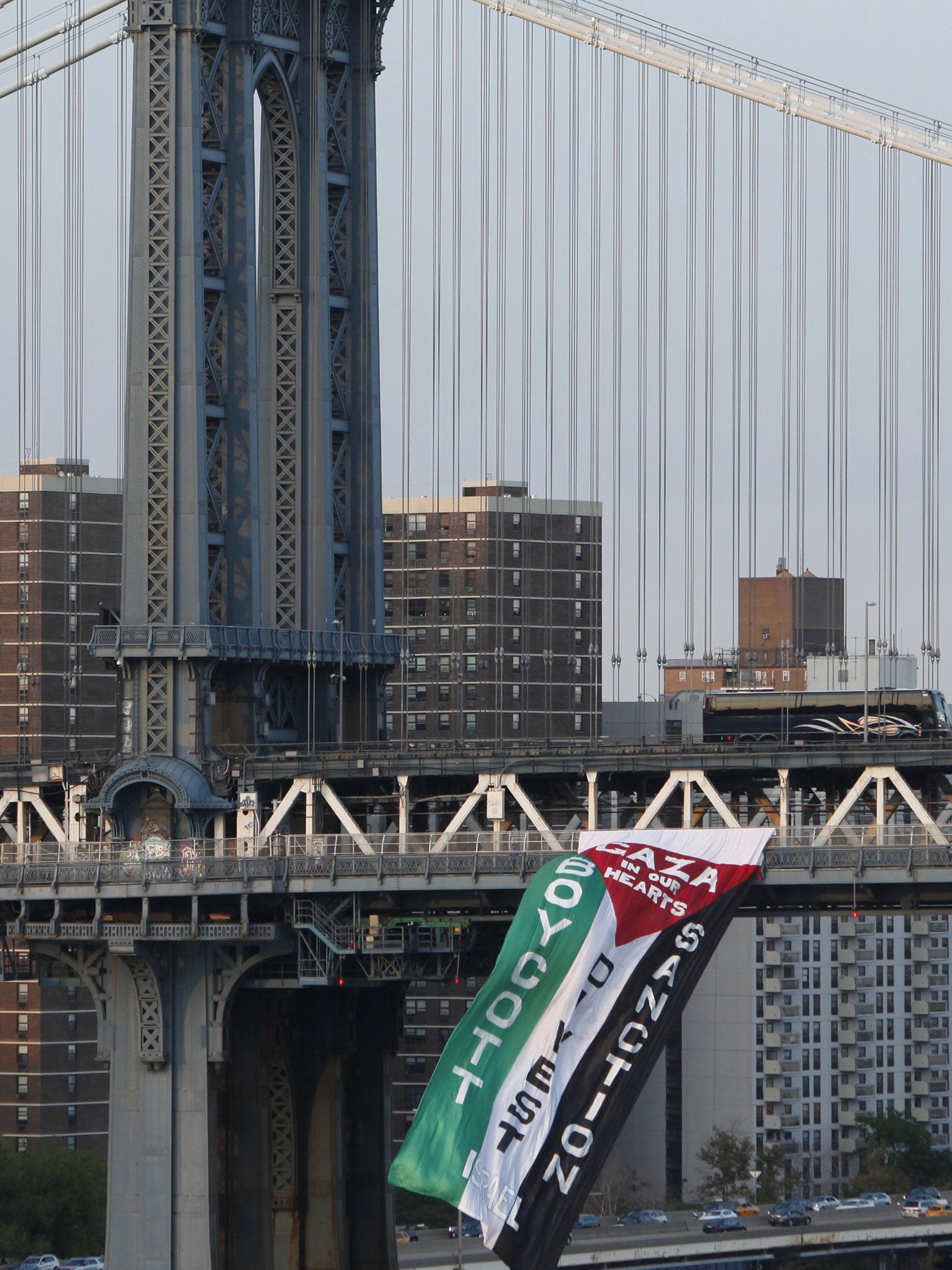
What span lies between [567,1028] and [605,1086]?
6.80 ft

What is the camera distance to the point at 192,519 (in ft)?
343

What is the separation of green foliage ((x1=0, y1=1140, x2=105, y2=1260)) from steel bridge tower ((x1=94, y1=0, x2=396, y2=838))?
69.2 m

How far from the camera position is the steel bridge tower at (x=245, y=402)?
105 m

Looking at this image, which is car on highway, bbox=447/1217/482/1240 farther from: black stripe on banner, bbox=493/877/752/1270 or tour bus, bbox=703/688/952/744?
black stripe on banner, bbox=493/877/752/1270

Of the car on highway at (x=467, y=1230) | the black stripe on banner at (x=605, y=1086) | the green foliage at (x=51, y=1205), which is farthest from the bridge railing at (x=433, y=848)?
the car on highway at (x=467, y=1230)

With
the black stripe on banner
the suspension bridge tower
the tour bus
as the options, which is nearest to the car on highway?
the suspension bridge tower

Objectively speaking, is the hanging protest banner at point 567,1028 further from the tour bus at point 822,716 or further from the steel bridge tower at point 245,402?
the steel bridge tower at point 245,402

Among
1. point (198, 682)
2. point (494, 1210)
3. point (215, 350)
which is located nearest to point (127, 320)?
point (215, 350)

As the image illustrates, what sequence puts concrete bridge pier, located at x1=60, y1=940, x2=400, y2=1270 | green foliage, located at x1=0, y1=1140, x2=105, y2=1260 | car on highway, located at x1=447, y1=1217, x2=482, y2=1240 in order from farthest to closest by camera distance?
car on highway, located at x1=447, y1=1217, x2=482, y2=1240, green foliage, located at x1=0, y1=1140, x2=105, y2=1260, concrete bridge pier, located at x1=60, y1=940, x2=400, y2=1270

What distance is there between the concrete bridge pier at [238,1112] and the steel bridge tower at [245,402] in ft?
18.0

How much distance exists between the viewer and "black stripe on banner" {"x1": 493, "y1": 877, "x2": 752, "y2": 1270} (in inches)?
3401

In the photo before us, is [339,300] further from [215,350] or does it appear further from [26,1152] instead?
[26,1152]

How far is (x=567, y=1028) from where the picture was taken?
89625 mm

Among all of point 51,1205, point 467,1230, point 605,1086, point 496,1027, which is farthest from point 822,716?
point 467,1230
